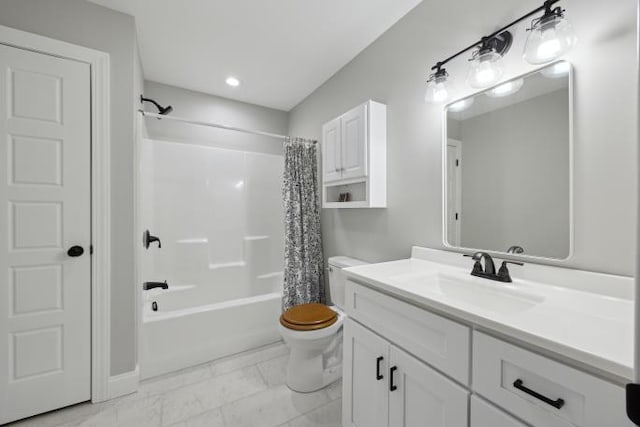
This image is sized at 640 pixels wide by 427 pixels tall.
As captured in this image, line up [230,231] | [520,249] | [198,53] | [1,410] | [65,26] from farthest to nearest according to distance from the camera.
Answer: [230,231], [198,53], [65,26], [1,410], [520,249]

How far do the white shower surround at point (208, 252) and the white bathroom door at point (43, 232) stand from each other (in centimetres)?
44

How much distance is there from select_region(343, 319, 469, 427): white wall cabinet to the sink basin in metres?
0.28

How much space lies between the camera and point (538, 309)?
2.65 feet

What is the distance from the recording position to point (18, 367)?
1458 millimetres

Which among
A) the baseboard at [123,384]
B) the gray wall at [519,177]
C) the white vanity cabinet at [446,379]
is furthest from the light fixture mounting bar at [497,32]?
the baseboard at [123,384]

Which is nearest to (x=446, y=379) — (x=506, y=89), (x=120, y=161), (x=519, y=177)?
(x=519, y=177)

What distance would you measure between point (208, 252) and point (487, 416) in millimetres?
2583

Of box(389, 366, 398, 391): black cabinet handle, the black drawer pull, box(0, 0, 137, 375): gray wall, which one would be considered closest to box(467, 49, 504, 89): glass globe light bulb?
the black drawer pull

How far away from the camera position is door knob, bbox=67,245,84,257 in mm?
1546

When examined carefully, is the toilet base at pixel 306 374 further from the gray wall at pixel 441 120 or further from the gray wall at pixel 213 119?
the gray wall at pixel 213 119

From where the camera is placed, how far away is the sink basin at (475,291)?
3.08 feet

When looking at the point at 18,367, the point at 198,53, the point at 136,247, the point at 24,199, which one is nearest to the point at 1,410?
the point at 18,367

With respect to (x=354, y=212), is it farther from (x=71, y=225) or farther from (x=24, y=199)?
(x=24, y=199)

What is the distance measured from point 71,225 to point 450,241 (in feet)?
7.34
